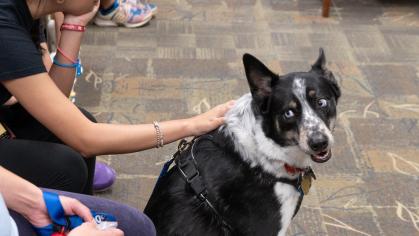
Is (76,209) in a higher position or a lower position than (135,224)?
higher

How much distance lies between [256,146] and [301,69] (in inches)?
63.7

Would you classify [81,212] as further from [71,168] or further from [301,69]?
[301,69]

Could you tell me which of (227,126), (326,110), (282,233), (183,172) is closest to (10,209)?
(183,172)

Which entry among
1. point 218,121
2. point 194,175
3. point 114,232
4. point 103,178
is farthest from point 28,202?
point 103,178

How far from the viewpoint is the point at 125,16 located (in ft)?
11.9

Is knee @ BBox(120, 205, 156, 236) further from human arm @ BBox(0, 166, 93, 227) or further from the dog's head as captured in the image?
the dog's head

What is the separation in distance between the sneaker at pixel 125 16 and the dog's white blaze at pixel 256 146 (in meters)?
2.08

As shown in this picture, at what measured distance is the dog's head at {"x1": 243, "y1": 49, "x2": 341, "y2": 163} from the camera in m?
1.66

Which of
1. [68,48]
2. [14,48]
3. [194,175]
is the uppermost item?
[14,48]

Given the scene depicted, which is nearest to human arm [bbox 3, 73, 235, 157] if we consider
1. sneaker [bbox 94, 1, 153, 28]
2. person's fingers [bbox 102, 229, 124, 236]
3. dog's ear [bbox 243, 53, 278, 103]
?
dog's ear [bbox 243, 53, 278, 103]

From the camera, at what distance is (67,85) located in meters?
2.01

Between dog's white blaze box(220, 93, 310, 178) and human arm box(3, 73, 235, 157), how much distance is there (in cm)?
7

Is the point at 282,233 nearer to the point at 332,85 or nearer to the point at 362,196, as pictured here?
the point at 332,85

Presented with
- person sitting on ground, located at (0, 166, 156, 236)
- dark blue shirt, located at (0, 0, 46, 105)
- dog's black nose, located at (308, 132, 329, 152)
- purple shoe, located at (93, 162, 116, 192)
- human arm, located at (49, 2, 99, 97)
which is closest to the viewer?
person sitting on ground, located at (0, 166, 156, 236)
